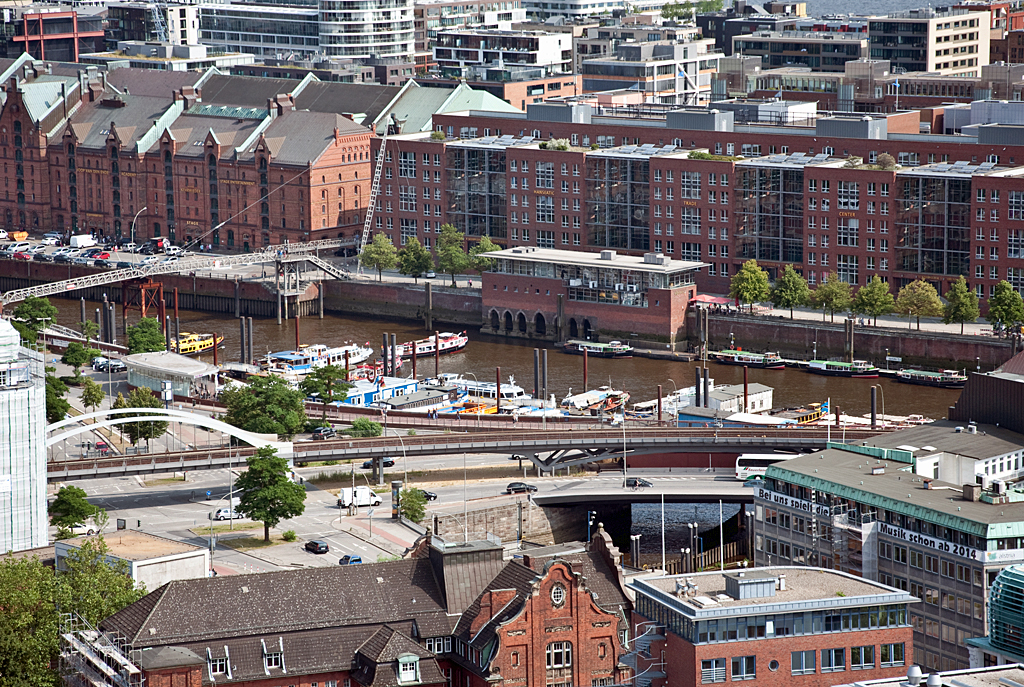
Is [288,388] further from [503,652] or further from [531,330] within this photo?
[503,652]

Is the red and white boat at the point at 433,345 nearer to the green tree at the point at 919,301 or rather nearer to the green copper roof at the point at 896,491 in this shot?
the green tree at the point at 919,301

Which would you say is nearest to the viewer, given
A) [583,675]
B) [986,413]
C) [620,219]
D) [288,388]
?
[583,675]

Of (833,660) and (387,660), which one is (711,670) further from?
(387,660)

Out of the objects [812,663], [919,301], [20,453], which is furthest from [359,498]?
[919,301]

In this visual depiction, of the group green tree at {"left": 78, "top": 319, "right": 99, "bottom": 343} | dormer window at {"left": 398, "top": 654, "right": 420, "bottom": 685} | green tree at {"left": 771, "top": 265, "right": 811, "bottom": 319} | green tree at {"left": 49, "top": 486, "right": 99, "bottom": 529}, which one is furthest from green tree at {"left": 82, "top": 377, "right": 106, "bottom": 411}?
dormer window at {"left": 398, "top": 654, "right": 420, "bottom": 685}

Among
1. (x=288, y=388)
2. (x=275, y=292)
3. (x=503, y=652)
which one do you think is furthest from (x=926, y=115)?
(x=503, y=652)

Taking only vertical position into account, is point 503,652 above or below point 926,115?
below
